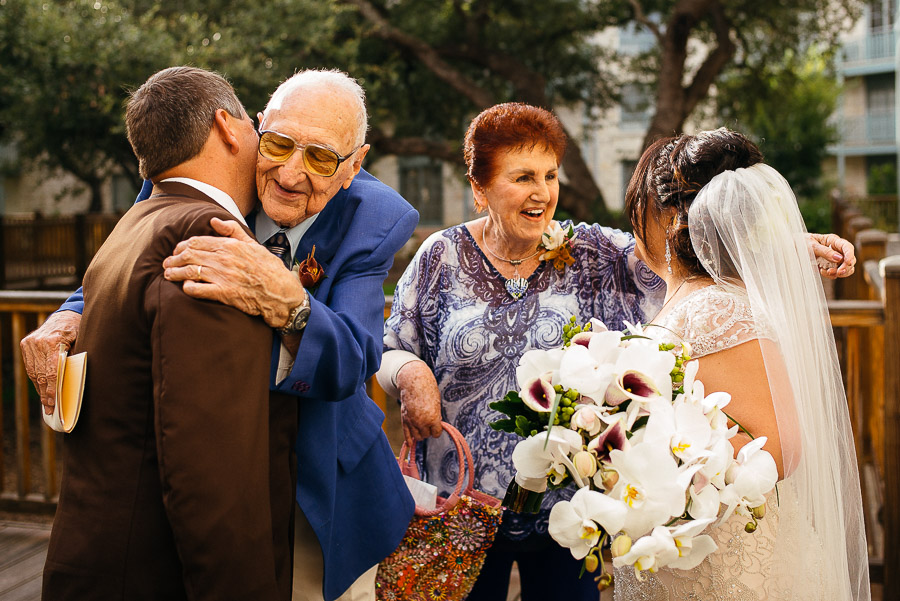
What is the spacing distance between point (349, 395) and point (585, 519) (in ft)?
1.99

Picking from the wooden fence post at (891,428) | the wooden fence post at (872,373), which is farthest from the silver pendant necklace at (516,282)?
the wooden fence post at (872,373)

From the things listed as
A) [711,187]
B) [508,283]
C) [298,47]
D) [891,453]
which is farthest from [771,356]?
[298,47]

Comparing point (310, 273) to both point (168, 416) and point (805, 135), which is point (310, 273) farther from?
point (805, 135)

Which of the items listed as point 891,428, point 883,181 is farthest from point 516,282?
point 883,181

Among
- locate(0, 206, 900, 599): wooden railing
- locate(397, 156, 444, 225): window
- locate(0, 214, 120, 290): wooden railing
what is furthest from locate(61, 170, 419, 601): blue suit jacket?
locate(397, 156, 444, 225): window

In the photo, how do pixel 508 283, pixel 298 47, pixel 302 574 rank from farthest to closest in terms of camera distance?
1. pixel 298 47
2. pixel 508 283
3. pixel 302 574

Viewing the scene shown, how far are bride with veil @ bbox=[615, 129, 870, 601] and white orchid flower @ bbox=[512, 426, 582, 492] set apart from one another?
507 millimetres

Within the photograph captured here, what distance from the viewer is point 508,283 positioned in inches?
105

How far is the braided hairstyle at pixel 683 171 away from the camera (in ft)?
6.71

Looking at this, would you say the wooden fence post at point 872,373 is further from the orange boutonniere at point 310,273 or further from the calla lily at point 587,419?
the orange boutonniere at point 310,273

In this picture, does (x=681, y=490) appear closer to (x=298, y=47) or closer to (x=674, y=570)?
(x=674, y=570)

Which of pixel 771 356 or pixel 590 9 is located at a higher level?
pixel 590 9

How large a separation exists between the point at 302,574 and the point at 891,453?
267cm

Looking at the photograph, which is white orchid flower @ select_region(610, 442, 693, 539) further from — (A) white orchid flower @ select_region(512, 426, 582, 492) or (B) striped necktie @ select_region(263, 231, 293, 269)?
(B) striped necktie @ select_region(263, 231, 293, 269)
